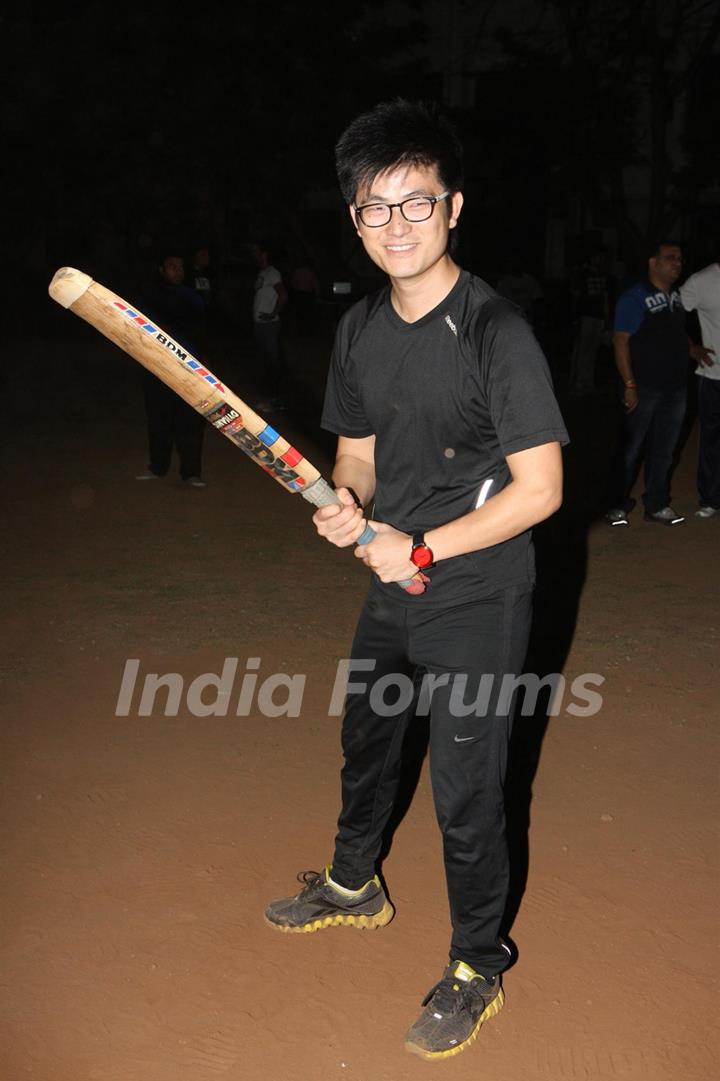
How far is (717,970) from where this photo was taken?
365 centimetres

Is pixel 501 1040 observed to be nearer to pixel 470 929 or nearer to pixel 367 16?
pixel 470 929

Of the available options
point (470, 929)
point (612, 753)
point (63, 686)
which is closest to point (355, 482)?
point (470, 929)

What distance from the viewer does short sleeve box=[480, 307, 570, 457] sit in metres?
2.92

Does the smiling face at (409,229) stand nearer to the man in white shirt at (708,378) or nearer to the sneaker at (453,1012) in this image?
the sneaker at (453,1012)

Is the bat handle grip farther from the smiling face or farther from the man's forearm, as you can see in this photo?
the smiling face

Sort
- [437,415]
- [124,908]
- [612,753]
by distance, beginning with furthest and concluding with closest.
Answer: [612,753], [124,908], [437,415]

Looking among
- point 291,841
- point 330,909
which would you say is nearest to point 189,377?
point 330,909

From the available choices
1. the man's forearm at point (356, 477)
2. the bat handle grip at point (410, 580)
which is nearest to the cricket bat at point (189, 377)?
the bat handle grip at point (410, 580)

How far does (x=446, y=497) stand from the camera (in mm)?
3230

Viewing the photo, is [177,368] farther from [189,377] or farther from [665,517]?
[665,517]

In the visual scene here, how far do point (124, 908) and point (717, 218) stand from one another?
31.6 meters

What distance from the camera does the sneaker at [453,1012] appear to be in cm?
326

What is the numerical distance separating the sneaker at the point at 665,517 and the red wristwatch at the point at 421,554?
23.0 feet

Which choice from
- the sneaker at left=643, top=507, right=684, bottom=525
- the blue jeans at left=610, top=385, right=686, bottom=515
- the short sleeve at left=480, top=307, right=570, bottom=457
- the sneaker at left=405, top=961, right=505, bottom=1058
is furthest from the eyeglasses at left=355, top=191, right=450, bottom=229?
the sneaker at left=643, top=507, right=684, bottom=525
